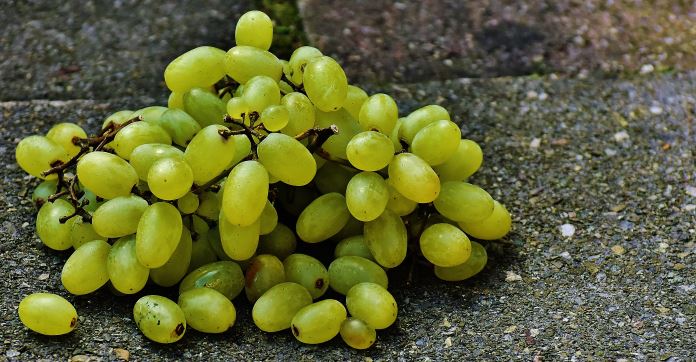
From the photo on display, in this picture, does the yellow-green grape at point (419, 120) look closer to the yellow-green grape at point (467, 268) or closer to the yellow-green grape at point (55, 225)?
the yellow-green grape at point (467, 268)

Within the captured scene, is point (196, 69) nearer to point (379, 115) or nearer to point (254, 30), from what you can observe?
point (254, 30)

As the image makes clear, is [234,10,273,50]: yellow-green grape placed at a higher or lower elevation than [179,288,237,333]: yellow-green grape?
higher

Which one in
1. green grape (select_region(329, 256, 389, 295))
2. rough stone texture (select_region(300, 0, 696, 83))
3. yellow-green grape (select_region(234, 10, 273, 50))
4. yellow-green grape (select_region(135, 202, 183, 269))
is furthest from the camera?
rough stone texture (select_region(300, 0, 696, 83))

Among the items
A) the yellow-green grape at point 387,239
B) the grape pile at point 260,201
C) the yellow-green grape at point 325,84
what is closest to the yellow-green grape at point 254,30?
the grape pile at point 260,201

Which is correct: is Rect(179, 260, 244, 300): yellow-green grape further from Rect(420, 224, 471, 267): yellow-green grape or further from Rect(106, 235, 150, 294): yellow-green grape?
Rect(420, 224, 471, 267): yellow-green grape

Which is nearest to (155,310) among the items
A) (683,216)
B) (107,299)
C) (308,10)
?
(107,299)

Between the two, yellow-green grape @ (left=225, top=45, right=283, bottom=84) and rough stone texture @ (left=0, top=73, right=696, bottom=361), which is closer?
rough stone texture @ (left=0, top=73, right=696, bottom=361)

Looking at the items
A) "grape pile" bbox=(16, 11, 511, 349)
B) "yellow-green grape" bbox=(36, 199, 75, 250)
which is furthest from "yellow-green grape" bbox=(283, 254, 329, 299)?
"yellow-green grape" bbox=(36, 199, 75, 250)
